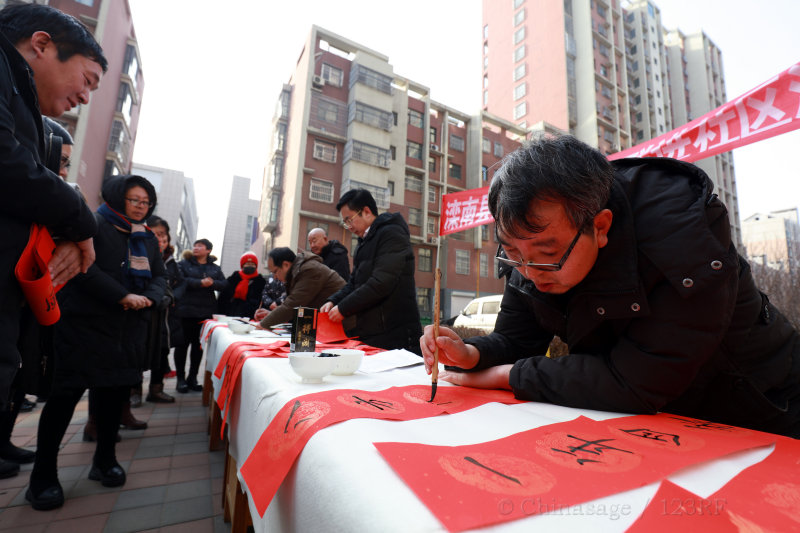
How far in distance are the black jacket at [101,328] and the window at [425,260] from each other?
18.1m

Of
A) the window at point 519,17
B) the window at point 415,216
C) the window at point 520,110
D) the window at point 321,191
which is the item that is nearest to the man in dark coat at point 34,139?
the window at point 321,191

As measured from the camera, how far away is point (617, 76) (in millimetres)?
25328

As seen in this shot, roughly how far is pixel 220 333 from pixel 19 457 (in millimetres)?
1423

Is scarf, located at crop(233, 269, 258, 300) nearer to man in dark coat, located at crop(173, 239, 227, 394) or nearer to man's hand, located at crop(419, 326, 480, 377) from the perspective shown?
man in dark coat, located at crop(173, 239, 227, 394)

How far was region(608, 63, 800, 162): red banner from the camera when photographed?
2658mm

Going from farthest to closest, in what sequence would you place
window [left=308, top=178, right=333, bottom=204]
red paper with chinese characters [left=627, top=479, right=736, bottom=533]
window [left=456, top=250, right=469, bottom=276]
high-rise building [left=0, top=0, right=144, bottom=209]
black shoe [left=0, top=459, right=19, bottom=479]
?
window [left=456, top=250, right=469, bottom=276], window [left=308, top=178, right=333, bottom=204], high-rise building [left=0, top=0, right=144, bottom=209], black shoe [left=0, top=459, right=19, bottom=479], red paper with chinese characters [left=627, top=479, right=736, bottom=533]

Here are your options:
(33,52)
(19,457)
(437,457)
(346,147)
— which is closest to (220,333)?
(19,457)

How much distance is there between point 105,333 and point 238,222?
186 feet

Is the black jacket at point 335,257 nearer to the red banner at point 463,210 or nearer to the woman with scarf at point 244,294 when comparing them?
the woman with scarf at point 244,294

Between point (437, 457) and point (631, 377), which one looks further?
point (631, 377)

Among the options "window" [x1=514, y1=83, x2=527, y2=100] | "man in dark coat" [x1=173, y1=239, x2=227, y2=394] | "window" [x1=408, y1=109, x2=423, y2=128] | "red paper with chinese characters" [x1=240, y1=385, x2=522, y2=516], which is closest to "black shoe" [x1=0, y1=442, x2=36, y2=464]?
"man in dark coat" [x1=173, y1=239, x2=227, y2=394]

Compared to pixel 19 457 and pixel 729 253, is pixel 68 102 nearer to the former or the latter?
pixel 729 253

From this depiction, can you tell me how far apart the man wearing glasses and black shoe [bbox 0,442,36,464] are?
312cm

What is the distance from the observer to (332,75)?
1873 centimetres
